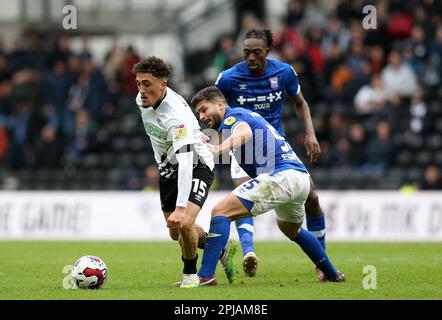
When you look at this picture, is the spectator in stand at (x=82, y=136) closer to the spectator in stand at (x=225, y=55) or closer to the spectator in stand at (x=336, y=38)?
the spectator in stand at (x=225, y=55)

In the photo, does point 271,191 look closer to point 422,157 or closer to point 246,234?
point 246,234

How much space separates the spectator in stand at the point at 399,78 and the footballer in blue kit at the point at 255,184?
35.8 ft

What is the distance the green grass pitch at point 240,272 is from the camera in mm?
8852

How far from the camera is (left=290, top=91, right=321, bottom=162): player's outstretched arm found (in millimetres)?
11273

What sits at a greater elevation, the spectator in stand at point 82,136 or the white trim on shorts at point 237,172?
the white trim on shorts at point 237,172

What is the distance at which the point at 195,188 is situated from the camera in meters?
9.49

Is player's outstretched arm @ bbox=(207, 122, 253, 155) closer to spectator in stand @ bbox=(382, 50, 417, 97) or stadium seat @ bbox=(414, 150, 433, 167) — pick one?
stadium seat @ bbox=(414, 150, 433, 167)

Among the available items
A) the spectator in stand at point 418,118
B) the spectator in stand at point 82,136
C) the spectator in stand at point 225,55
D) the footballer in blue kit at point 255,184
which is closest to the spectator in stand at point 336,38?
the spectator in stand at point 225,55

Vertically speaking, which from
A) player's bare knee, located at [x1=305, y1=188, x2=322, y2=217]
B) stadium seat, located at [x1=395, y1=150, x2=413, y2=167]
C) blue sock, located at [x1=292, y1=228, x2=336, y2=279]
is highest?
player's bare knee, located at [x1=305, y1=188, x2=322, y2=217]

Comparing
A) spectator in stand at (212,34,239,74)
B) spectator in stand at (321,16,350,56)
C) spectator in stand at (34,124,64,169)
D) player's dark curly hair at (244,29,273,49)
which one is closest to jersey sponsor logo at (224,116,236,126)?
player's dark curly hair at (244,29,273,49)

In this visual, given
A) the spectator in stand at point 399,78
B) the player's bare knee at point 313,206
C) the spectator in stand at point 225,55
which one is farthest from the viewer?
the spectator in stand at point 225,55

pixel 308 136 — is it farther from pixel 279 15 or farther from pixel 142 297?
pixel 279 15

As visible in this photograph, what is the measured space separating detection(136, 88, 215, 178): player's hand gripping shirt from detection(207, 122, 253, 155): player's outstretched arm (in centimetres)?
31

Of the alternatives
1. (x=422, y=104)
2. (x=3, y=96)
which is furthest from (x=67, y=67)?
(x=422, y=104)
